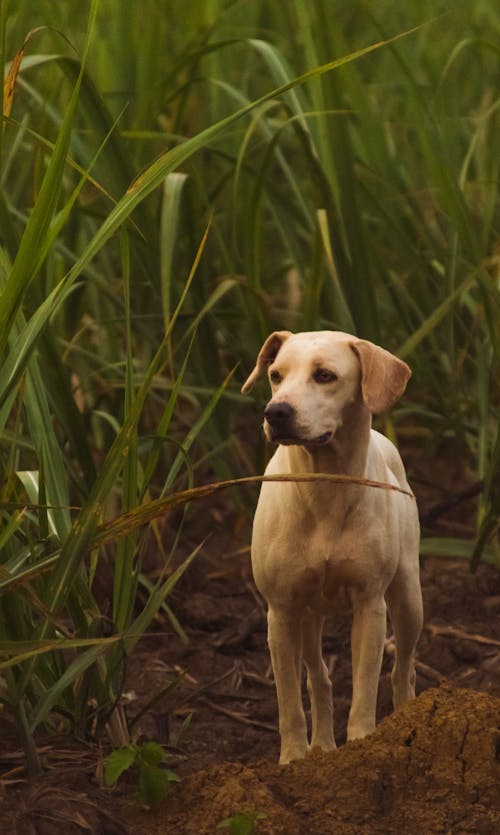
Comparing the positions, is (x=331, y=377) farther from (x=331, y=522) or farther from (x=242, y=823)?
(x=242, y=823)

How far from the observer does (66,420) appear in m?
3.72

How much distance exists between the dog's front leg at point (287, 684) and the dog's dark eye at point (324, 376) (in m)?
0.56

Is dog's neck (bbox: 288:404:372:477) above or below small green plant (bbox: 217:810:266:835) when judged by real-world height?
above

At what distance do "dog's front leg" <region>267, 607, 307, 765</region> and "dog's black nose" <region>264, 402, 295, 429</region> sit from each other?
0.57 m

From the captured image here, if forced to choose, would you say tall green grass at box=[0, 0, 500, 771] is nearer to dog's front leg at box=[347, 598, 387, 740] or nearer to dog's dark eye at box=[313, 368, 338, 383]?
dog's dark eye at box=[313, 368, 338, 383]

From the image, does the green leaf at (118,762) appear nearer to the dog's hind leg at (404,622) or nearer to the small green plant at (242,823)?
the small green plant at (242,823)

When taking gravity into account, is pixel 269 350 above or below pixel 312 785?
above

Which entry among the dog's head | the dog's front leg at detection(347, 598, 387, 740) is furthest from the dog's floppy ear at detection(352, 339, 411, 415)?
the dog's front leg at detection(347, 598, 387, 740)

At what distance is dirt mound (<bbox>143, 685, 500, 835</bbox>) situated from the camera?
2809mm

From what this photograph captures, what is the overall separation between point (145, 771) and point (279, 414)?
705mm

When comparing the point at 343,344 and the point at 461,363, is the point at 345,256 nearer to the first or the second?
the point at 461,363

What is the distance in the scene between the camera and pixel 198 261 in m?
3.39

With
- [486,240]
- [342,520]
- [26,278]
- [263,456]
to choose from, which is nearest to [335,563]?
[342,520]

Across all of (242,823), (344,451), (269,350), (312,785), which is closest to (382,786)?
(312,785)
